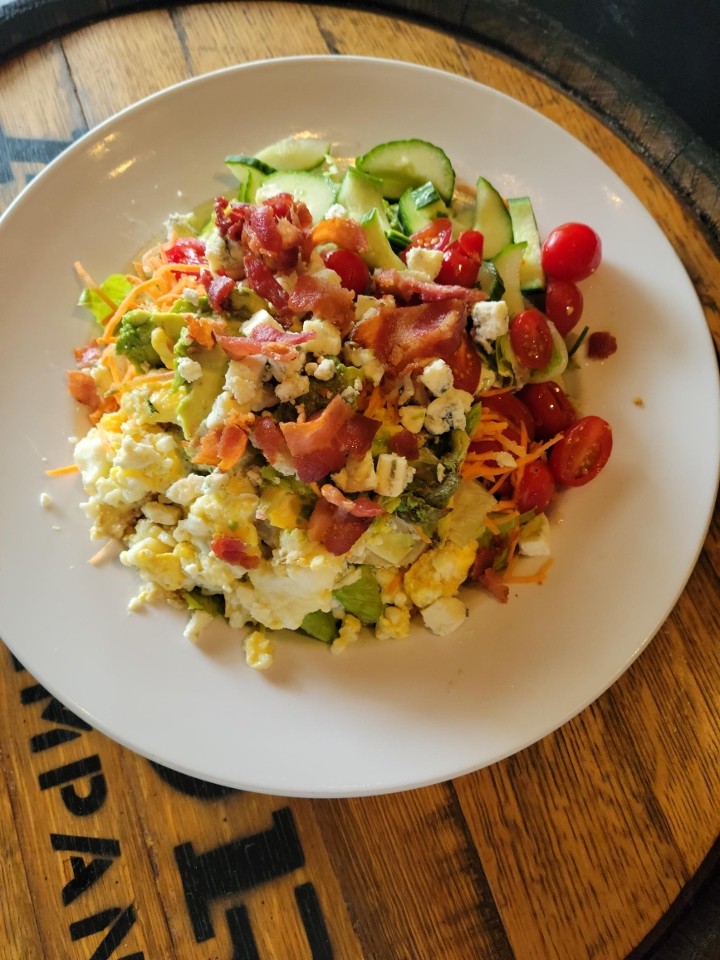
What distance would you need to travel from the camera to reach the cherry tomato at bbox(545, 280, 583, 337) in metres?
2.62

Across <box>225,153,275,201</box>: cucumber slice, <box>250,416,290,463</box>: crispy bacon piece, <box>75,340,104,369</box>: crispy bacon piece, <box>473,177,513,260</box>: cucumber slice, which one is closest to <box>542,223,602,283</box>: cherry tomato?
<box>473,177,513,260</box>: cucumber slice

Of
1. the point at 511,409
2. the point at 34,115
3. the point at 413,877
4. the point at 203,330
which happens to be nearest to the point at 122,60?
the point at 34,115

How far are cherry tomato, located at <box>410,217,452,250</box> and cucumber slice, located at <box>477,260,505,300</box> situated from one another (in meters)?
0.17

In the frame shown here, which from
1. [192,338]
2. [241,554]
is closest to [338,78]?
[192,338]

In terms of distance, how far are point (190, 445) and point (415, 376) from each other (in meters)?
0.75

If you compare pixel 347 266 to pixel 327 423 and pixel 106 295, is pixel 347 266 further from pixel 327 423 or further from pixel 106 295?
pixel 106 295

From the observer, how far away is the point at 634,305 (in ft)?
8.59

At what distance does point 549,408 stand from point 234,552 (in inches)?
48.5

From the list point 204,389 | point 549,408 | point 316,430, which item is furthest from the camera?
point 549,408

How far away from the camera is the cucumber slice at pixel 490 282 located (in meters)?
2.59

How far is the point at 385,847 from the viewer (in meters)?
2.13

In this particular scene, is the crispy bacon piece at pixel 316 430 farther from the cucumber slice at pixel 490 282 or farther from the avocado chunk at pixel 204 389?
the cucumber slice at pixel 490 282

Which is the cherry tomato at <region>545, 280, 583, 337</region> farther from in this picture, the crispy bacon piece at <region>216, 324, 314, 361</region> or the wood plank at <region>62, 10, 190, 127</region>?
the wood plank at <region>62, 10, 190, 127</region>

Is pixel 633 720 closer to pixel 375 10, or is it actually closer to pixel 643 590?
pixel 643 590
